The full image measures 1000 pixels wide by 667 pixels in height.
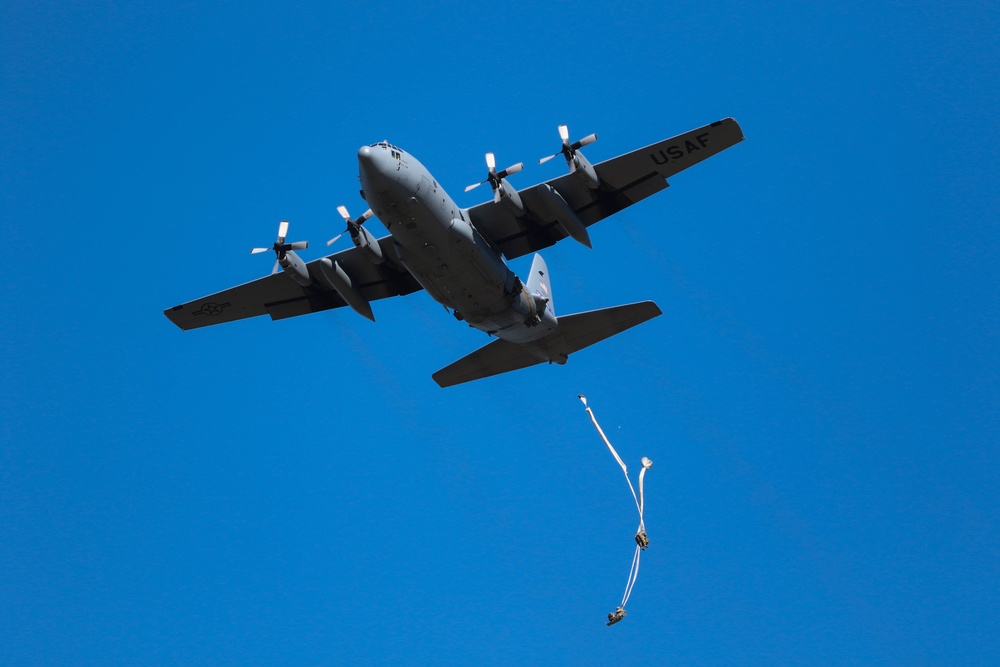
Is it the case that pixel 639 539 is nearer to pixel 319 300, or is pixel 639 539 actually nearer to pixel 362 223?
pixel 362 223

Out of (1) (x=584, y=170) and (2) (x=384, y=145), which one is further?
(1) (x=584, y=170)

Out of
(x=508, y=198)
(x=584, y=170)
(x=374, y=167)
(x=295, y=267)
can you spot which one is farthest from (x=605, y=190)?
(x=295, y=267)

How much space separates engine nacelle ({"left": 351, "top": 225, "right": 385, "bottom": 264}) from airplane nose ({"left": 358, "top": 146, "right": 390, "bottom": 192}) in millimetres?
4026

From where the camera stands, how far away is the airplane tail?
28422 millimetres

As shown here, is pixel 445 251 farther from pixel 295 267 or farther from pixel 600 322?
pixel 600 322

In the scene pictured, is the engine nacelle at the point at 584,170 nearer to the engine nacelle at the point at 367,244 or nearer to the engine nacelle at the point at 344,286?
the engine nacelle at the point at 367,244

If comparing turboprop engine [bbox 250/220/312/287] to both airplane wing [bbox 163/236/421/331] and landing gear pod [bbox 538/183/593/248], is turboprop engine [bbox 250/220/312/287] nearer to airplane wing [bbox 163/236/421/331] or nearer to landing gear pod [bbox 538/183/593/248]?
airplane wing [bbox 163/236/421/331]

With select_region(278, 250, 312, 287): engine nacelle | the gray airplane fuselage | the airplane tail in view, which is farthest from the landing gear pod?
select_region(278, 250, 312, 287): engine nacelle

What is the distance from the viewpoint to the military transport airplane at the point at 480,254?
82.2 ft

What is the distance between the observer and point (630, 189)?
27.8 metres

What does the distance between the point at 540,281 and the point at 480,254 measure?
170 inches

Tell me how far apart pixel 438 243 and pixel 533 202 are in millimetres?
3696

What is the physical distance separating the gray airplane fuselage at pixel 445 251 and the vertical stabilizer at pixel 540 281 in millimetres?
610

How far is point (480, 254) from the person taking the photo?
86.5 feet
